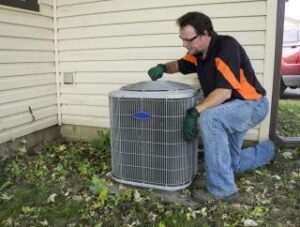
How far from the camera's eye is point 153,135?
3125 millimetres

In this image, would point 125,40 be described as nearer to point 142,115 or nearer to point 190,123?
point 142,115

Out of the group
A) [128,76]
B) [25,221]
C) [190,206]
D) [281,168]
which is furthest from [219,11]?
[25,221]

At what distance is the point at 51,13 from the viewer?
4617 millimetres

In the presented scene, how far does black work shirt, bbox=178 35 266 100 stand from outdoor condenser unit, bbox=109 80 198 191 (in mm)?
213

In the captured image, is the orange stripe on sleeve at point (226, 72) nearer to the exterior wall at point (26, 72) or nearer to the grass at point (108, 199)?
the grass at point (108, 199)

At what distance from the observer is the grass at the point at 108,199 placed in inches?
113

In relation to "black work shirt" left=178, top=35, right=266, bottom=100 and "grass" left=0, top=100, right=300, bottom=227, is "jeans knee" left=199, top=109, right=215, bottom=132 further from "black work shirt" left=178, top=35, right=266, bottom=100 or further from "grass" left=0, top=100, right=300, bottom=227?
"grass" left=0, top=100, right=300, bottom=227

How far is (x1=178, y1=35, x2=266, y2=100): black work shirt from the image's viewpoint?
9.86 feet

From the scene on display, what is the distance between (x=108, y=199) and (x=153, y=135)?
0.66 meters

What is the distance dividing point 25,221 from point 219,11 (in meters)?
2.66

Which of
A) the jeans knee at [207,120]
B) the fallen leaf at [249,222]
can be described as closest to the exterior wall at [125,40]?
the jeans knee at [207,120]

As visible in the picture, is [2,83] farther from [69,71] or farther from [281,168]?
[281,168]

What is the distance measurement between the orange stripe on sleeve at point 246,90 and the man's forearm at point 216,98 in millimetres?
228

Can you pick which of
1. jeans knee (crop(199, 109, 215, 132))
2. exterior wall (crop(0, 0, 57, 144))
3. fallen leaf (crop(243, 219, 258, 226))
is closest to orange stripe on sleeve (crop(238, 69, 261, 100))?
jeans knee (crop(199, 109, 215, 132))
